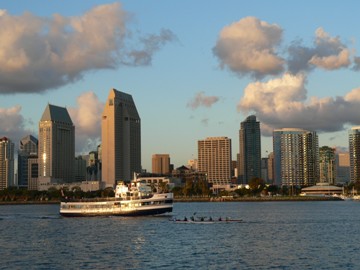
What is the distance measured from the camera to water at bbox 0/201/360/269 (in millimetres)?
88375

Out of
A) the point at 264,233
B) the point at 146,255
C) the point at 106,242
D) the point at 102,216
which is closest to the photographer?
the point at 146,255

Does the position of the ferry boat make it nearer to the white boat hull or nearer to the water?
the white boat hull

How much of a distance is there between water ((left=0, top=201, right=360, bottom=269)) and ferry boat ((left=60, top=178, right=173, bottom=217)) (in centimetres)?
1828

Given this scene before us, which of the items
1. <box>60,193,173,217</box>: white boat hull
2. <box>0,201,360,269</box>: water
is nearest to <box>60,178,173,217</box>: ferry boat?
<box>60,193,173,217</box>: white boat hull

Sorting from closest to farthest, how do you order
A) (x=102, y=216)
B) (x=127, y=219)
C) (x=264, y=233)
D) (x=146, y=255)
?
(x=146, y=255) < (x=264, y=233) < (x=127, y=219) < (x=102, y=216)

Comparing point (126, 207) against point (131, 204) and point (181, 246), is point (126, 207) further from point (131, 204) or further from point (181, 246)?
point (181, 246)

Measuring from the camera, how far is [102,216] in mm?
187125

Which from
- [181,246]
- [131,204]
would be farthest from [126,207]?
[181,246]

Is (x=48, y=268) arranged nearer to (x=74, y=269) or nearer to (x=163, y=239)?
(x=74, y=269)

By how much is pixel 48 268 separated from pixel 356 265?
40.6 metres

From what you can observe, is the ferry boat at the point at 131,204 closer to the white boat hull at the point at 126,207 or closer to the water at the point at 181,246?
the white boat hull at the point at 126,207

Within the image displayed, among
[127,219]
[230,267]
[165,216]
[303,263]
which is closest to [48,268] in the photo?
[230,267]

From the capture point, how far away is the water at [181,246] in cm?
8838

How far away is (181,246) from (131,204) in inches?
2818
